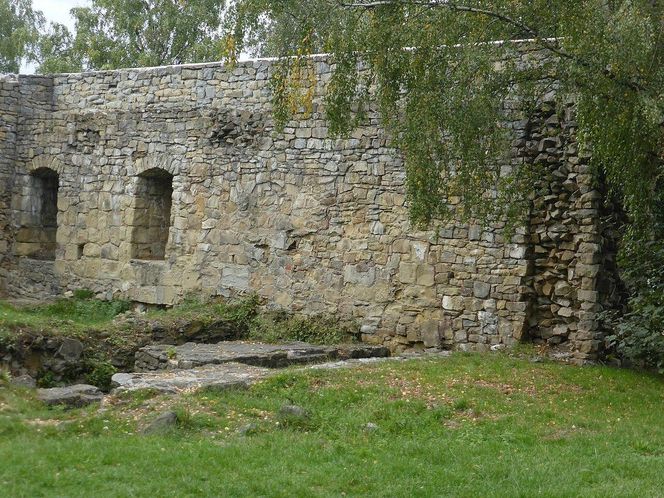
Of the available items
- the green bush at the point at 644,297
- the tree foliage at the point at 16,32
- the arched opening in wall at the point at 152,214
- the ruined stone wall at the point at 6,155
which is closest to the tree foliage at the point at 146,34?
the tree foliage at the point at 16,32

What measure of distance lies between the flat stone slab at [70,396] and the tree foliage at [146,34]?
21445mm

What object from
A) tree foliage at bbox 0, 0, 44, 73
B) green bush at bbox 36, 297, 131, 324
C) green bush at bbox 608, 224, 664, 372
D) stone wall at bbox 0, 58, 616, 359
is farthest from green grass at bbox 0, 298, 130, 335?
tree foliage at bbox 0, 0, 44, 73

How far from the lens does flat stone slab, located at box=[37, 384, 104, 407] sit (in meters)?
8.70

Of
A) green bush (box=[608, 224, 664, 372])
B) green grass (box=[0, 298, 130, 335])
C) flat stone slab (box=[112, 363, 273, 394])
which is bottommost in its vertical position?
flat stone slab (box=[112, 363, 273, 394])

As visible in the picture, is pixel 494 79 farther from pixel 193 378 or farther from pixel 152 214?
pixel 152 214

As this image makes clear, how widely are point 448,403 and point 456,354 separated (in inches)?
119

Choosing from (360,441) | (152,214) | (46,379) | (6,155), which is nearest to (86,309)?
(152,214)

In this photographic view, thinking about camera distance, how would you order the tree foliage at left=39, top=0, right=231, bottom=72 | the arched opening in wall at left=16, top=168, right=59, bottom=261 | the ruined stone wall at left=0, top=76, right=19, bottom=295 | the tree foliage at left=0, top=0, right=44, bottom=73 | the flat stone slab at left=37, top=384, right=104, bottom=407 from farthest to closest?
the tree foliage at left=0, top=0, right=44, bottom=73 → the tree foliage at left=39, top=0, right=231, bottom=72 → the arched opening in wall at left=16, top=168, right=59, bottom=261 → the ruined stone wall at left=0, top=76, right=19, bottom=295 → the flat stone slab at left=37, top=384, right=104, bottom=407

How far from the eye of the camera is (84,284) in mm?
17172

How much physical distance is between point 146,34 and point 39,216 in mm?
13704

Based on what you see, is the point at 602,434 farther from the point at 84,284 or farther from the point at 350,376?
the point at 84,284

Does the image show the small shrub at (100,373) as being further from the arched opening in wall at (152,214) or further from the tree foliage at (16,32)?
the tree foliage at (16,32)

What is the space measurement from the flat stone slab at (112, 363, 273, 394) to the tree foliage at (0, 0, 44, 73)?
2377 cm

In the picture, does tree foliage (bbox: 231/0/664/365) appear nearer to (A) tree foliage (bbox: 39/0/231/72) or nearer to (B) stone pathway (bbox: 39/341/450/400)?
(B) stone pathway (bbox: 39/341/450/400)
